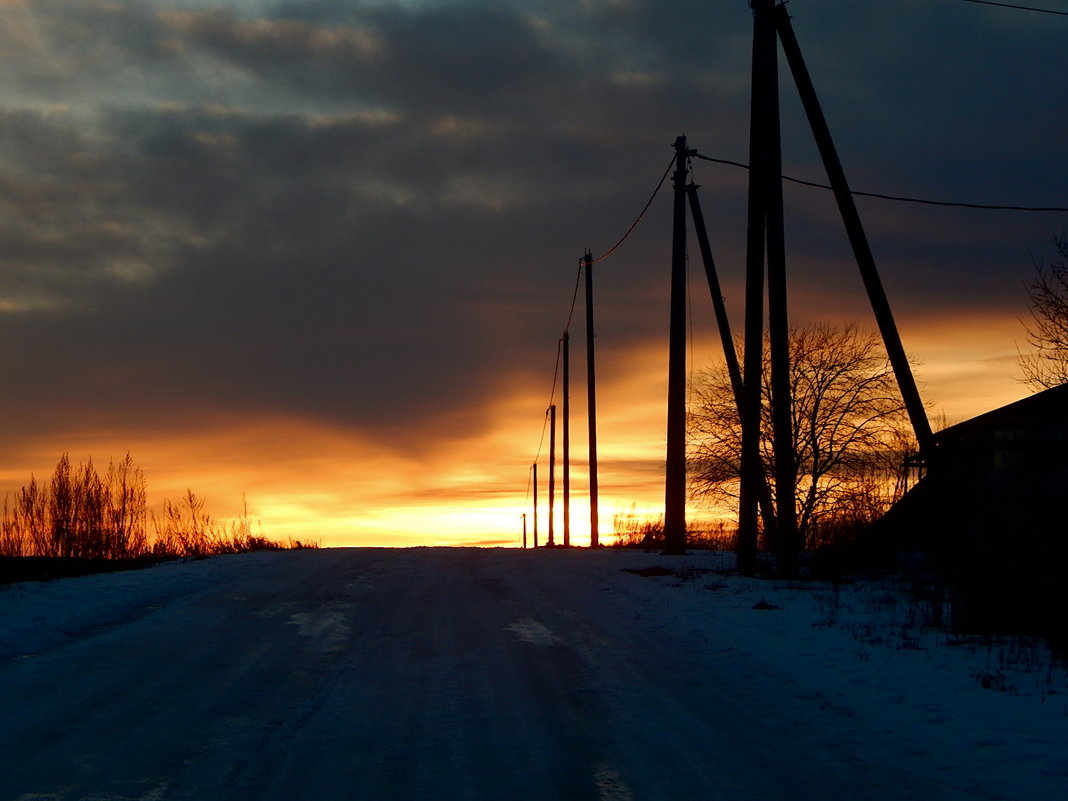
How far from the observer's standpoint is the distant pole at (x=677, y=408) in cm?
2728

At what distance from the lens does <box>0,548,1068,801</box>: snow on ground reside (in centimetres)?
617

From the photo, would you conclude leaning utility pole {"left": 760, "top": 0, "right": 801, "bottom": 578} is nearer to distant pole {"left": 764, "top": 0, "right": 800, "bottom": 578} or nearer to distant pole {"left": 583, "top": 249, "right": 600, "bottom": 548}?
distant pole {"left": 764, "top": 0, "right": 800, "bottom": 578}

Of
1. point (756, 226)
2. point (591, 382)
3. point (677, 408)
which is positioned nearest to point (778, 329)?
point (756, 226)

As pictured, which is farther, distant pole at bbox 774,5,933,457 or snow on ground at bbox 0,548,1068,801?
distant pole at bbox 774,5,933,457

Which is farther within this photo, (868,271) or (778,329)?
(868,271)

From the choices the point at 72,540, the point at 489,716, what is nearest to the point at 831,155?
the point at 489,716

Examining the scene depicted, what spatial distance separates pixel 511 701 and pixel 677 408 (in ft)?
64.5

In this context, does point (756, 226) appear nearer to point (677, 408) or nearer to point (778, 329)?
point (778, 329)

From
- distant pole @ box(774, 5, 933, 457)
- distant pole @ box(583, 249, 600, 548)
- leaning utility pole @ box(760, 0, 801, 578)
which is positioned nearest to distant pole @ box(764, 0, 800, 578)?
leaning utility pole @ box(760, 0, 801, 578)

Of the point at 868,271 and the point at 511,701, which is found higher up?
the point at 868,271

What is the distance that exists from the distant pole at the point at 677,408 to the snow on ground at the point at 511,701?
12014 millimetres

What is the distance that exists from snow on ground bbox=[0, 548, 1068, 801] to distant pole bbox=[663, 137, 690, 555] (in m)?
12.0

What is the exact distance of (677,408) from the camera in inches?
1078

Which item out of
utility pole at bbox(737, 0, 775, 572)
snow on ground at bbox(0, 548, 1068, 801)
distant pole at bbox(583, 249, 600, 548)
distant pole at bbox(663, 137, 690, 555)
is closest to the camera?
snow on ground at bbox(0, 548, 1068, 801)
